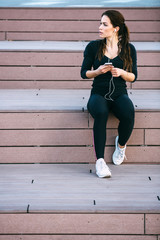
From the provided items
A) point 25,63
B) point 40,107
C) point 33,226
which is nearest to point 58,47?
point 25,63

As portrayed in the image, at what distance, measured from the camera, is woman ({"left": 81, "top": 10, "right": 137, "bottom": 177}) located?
2.69 meters

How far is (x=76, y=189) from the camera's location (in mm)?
2438

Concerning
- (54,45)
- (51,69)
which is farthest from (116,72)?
(54,45)

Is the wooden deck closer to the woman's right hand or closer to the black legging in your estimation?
the black legging

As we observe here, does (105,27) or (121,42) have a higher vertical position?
(105,27)

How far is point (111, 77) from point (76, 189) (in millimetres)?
827

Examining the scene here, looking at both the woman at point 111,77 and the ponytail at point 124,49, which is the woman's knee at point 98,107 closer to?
the woman at point 111,77

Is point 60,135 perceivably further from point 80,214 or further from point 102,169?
point 80,214

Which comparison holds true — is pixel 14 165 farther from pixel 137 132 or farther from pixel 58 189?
pixel 137 132

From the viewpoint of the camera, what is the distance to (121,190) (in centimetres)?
242

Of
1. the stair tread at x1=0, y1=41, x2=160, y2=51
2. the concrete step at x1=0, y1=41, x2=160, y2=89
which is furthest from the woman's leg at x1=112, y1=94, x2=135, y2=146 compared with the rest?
the stair tread at x1=0, y1=41, x2=160, y2=51

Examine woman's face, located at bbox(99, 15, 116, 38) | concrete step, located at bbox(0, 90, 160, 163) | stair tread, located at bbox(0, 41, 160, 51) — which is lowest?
concrete step, located at bbox(0, 90, 160, 163)

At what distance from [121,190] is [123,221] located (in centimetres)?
25

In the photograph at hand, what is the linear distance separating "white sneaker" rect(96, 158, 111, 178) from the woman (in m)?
0.01
